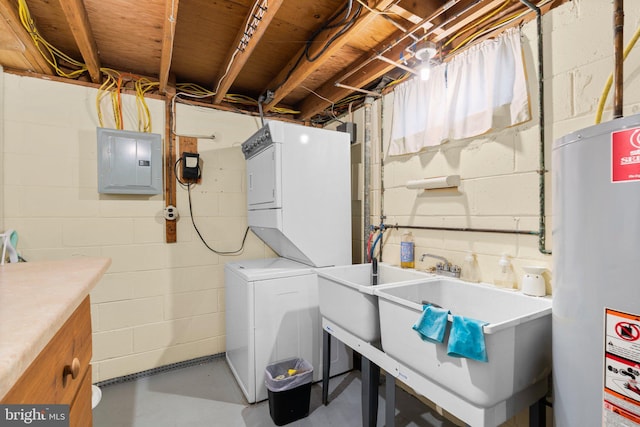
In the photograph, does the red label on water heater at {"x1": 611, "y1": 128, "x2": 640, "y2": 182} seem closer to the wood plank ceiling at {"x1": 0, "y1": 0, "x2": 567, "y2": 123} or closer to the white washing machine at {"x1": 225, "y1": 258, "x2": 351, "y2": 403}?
the wood plank ceiling at {"x1": 0, "y1": 0, "x2": 567, "y2": 123}

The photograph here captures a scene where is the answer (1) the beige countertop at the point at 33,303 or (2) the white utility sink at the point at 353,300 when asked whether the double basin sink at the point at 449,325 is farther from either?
(1) the beige countertop at the point at 33,303

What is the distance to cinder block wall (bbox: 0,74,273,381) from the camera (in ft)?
6.93

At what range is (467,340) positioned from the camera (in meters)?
1.01

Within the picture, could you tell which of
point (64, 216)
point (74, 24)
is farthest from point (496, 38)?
point (64, 216)

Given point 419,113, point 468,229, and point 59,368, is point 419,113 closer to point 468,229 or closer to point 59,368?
point 468,229

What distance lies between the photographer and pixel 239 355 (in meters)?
2.28

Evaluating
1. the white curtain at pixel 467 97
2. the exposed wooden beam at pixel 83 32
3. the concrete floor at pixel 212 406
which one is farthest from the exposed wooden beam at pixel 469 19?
the concrete floor at pixel 212 406

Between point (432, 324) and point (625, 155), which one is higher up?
point (625, 155)

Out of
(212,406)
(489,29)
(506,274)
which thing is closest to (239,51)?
(489,29)

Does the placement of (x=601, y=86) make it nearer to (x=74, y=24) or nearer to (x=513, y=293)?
(x=513, y=293)

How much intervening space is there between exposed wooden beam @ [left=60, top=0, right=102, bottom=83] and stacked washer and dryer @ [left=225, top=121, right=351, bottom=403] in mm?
1151

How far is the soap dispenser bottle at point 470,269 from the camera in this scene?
1.73m

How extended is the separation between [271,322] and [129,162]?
5.50ft

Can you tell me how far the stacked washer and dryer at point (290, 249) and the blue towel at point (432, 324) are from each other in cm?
120
